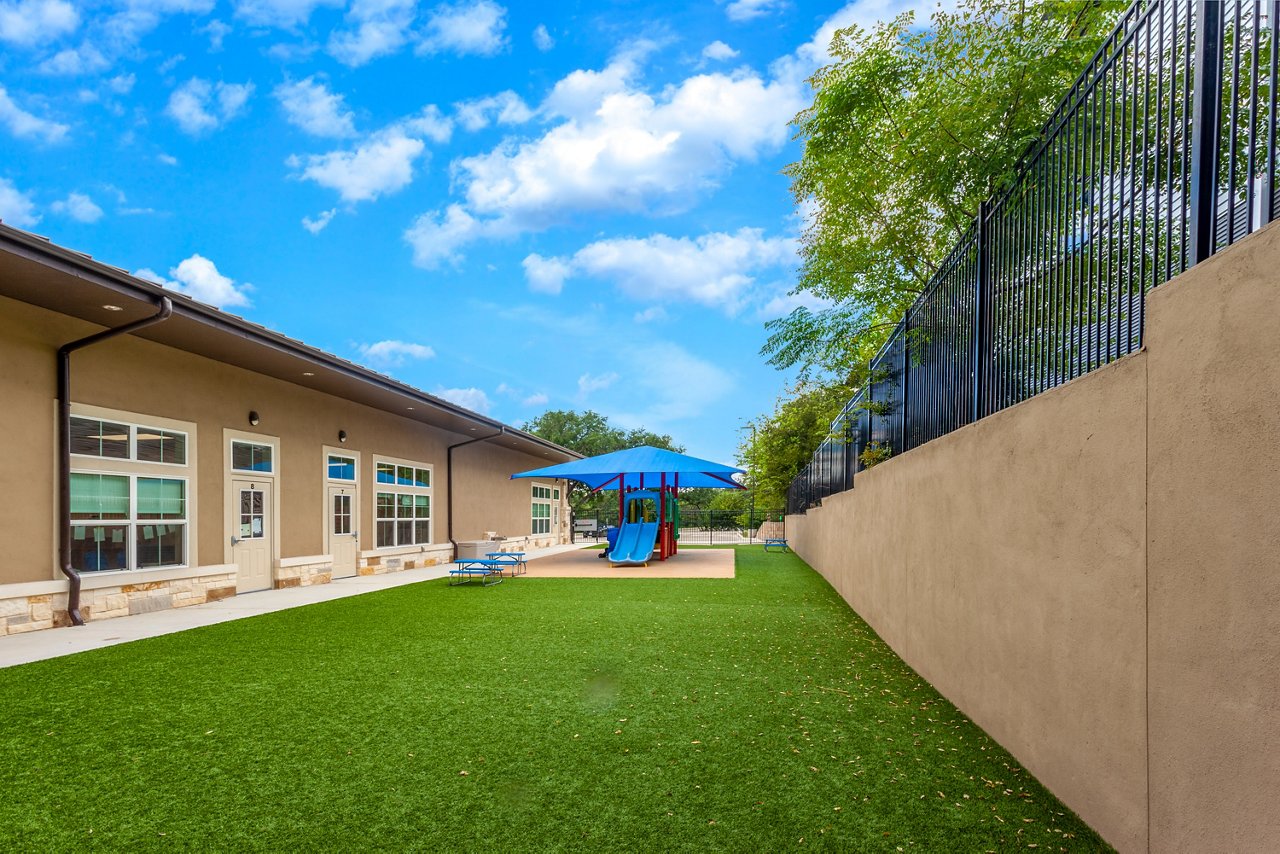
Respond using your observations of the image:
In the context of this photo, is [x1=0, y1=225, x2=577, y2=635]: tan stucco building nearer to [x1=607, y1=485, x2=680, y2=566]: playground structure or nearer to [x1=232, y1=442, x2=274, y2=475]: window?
[x1=232, y1=442, x2=274, y2=475]: window

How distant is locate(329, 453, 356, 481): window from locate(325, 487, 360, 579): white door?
0.23 m

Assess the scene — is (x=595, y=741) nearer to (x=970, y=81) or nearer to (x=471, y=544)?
(x=970, y=81)

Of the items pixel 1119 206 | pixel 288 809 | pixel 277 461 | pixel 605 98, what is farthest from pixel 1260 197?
pixel 605 98

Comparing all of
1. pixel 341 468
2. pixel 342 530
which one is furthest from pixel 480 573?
pixel 341 468

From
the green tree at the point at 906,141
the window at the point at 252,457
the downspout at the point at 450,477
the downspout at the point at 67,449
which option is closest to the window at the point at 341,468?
the window at the point at 252,457

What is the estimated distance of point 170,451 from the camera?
30.6ft

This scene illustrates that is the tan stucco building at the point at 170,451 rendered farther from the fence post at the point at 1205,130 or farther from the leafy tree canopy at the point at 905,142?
the fence post at the point at 1205,130

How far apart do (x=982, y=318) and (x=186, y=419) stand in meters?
9.84

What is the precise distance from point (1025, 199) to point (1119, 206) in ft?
4.02

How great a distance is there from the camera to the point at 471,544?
58.5ft

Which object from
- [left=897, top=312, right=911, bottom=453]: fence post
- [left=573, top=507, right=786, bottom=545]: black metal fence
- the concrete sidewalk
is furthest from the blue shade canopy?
[left=573, top=507, right=786, bottom=545]: black metal fence

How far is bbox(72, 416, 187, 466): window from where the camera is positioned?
319 inches

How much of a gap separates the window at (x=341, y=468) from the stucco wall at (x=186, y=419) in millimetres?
260

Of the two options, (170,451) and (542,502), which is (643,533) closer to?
(170,451)
